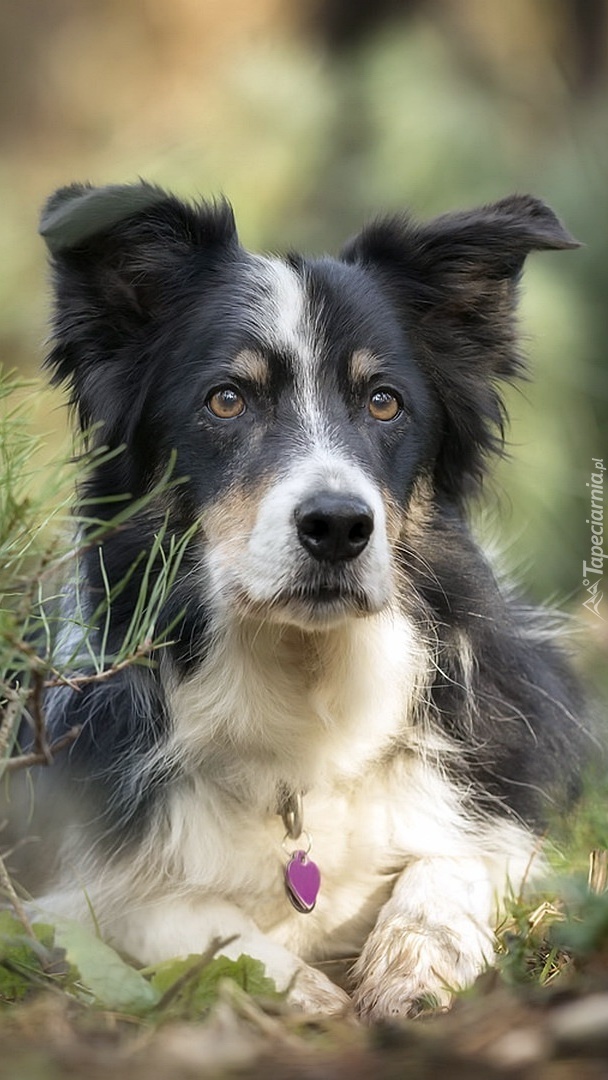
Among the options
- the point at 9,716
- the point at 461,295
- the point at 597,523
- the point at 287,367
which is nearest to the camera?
the point at 9,716

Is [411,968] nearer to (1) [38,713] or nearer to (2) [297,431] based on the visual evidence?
(1) [38,713]

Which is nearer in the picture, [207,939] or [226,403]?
[207,939]

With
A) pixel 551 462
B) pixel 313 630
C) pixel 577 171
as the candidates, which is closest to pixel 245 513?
pixel 313 630

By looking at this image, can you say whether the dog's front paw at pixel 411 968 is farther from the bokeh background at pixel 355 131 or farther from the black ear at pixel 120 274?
the bokeh background at pixel 355 131

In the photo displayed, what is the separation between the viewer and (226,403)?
10.9 feet

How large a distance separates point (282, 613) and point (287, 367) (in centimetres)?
66

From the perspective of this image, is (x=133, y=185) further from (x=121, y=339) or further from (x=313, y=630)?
(x=313, y=630)

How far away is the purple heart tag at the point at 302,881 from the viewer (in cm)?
327

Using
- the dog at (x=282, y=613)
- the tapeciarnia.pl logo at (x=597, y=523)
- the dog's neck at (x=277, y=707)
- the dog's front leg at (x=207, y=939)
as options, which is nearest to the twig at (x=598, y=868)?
the dog at (x=282, y=613)

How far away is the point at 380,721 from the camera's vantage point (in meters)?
3.46

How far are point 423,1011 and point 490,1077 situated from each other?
1180 mm

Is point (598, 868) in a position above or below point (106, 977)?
below

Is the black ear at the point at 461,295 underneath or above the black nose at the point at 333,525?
above

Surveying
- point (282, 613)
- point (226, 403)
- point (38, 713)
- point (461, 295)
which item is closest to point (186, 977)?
point (38, 713)
